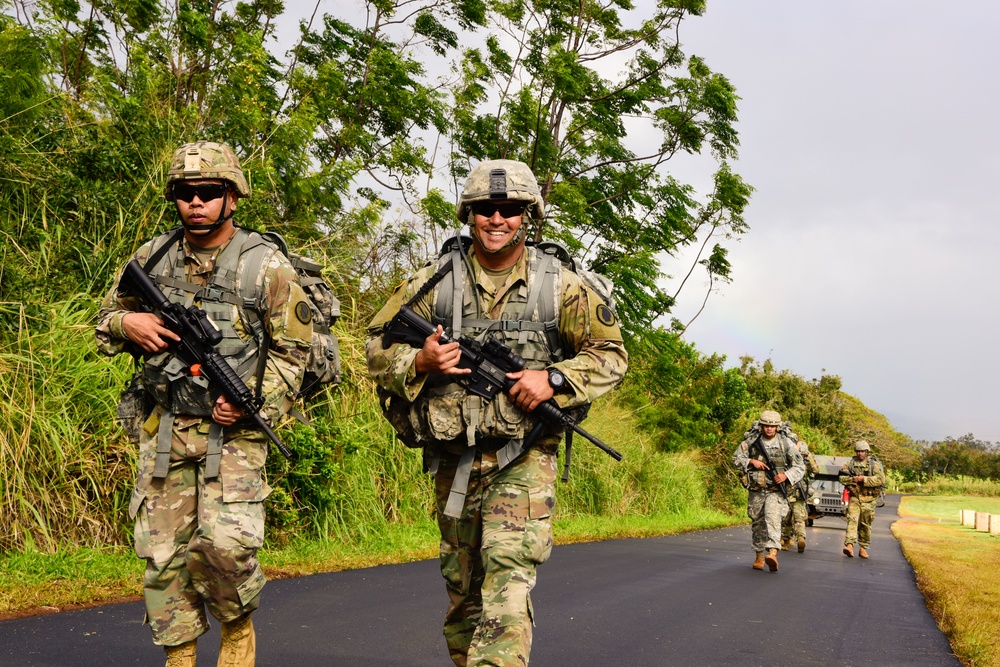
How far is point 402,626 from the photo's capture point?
6551 millimetres

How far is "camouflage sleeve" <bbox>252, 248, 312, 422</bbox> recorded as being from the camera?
433cm

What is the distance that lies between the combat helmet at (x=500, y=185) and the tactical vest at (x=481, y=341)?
0.26 metres

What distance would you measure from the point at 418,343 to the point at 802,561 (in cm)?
1195

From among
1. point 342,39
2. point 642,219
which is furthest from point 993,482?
point 342,39

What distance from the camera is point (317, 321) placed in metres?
4.61

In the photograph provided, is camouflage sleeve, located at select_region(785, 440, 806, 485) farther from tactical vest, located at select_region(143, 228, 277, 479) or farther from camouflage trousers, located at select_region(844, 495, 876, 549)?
tactical vest, located at select_region(143, 228, 277, 479)

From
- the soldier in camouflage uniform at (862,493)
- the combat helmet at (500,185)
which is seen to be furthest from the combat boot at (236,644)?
the soldier in camouflage uniform at (862,493)

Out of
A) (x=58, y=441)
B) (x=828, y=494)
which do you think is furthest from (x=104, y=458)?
(x=828, y=494)

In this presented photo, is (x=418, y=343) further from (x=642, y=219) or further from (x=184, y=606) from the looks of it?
(x=642, y=219)

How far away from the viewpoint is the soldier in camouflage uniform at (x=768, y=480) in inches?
498

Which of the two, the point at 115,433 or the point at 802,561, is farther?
the point at 802,561

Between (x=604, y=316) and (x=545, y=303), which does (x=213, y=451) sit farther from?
(x=604, y=316)

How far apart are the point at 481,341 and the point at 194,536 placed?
1412mm

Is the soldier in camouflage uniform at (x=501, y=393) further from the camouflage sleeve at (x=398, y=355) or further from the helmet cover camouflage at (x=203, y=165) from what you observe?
the helmet cover camouflage at (x=203, y=165)
